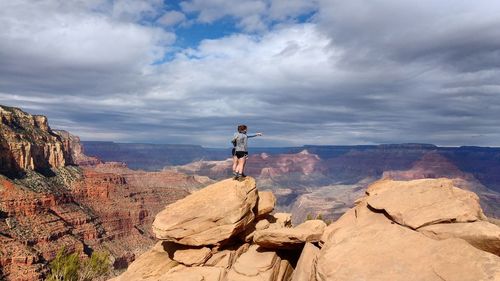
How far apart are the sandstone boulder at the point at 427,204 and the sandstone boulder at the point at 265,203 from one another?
9.14m

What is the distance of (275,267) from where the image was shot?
25859mm

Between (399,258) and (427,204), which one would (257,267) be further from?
(427,204)

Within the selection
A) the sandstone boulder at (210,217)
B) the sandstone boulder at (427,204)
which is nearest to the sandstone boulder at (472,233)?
the sandstone boulder at (427,204)

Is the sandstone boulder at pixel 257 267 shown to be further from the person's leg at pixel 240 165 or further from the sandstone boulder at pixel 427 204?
the sandstone boulder at pixel 427 204

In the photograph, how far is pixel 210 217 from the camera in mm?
27719

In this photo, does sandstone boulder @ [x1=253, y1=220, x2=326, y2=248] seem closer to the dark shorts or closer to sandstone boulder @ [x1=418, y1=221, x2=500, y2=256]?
the dark shorts

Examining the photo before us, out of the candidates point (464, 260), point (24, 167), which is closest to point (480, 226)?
point (464, 260)

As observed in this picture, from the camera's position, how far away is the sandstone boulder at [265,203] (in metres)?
32.5

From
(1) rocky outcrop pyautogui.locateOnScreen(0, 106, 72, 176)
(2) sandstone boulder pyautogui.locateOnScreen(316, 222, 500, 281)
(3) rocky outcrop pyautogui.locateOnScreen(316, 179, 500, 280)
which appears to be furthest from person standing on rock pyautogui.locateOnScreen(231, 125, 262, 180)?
(1) rocky outcrop pyautogui.locateOnScreen(0, 106, 72, 176)

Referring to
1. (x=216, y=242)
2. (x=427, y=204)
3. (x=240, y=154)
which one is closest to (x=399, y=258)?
(x=427, y=204)

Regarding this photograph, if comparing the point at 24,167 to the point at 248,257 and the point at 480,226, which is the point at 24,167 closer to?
the point at 248,257

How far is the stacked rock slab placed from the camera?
717 inches

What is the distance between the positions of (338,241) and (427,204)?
5404 millimetres

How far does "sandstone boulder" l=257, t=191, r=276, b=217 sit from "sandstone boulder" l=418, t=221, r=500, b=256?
14.0 metres
